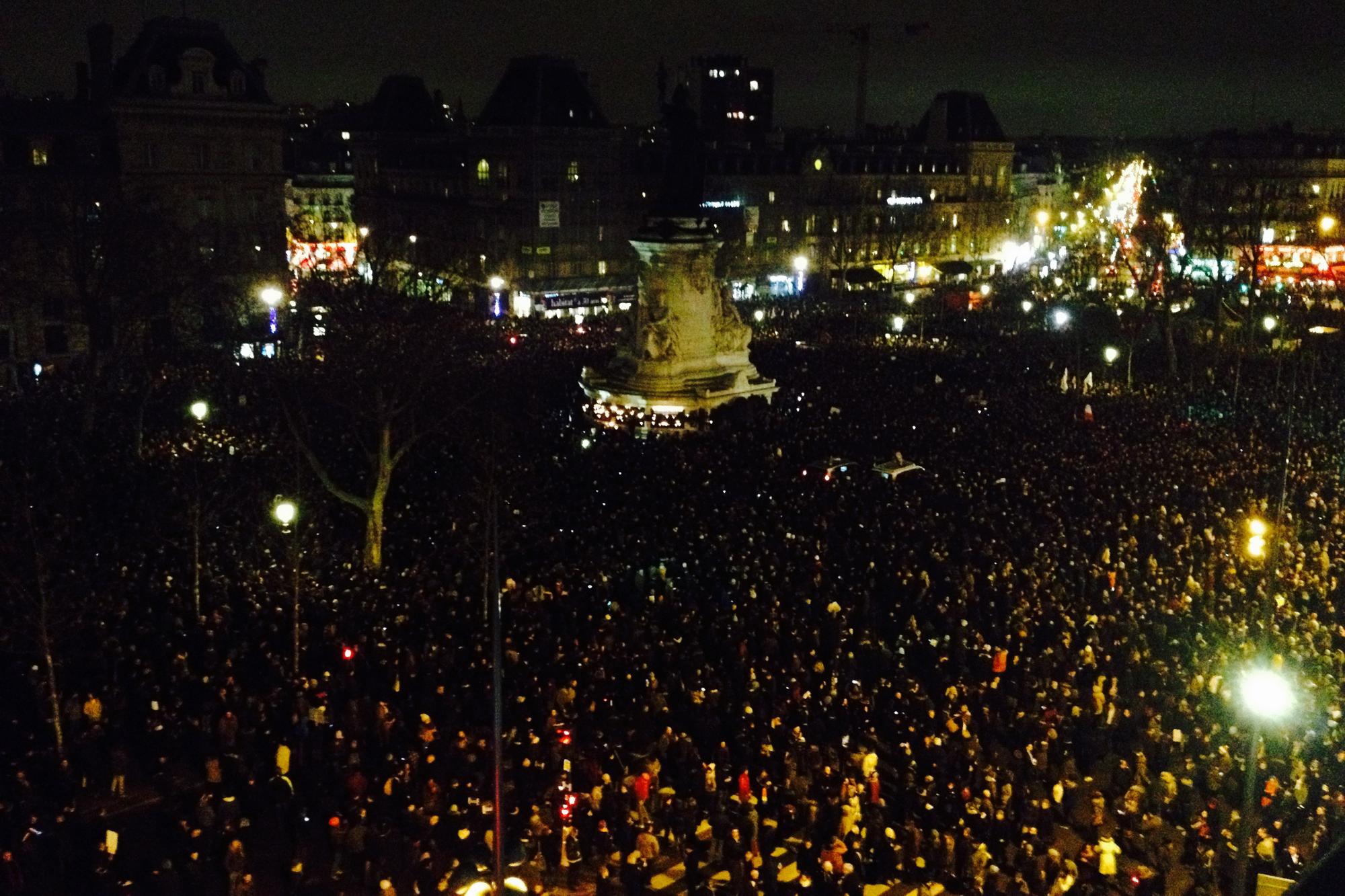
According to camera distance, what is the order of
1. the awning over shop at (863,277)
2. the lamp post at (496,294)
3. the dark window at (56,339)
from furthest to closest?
the awning over shop at (863,277) < the lamp post at (496,294) < the dark window at (56,339)

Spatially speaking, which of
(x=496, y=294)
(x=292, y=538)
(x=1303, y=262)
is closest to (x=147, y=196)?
(x=496, y=294)

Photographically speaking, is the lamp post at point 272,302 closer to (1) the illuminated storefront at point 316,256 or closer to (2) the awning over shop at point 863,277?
(1) the illuminated storefront at point 316,256

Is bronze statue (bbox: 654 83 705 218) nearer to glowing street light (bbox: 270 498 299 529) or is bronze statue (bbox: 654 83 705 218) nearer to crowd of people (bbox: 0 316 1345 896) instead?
crowd of people (bbox: 0 316 1345 896)

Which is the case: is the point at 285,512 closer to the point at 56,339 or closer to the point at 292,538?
the point at 292,538

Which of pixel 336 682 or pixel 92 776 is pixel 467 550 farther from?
pixel 92 776

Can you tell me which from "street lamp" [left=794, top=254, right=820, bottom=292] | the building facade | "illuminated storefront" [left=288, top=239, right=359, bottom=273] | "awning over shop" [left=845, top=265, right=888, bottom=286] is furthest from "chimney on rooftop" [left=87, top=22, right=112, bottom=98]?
"awning over shop" [left=845, top=265, right=888, bottom=286]

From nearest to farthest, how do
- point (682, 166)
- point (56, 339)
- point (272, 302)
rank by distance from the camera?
point (682, 166) → point (56, 339) → point (272, 302)

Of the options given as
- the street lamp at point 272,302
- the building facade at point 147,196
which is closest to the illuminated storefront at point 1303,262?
the street lamp at point 272,302
